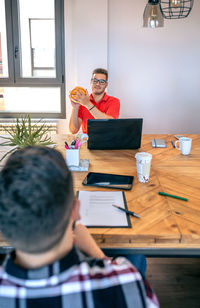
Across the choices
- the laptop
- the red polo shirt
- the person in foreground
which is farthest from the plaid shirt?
the red polo shirt

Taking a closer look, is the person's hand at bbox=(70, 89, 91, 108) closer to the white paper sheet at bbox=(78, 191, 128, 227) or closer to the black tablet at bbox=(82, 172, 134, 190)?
the black tablet at bbox=(82, 172, 134, 190)

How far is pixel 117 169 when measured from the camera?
1617 mm

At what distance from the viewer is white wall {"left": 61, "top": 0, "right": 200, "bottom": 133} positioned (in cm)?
347

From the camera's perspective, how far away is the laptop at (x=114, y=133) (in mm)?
1905

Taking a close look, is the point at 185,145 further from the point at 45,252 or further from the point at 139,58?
the point at 139,58

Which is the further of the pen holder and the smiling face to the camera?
the smiling face

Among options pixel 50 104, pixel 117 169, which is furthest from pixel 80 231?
pixel 50 104

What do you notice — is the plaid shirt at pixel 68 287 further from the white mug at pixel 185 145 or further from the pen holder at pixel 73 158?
the white mug at pixel 185 145

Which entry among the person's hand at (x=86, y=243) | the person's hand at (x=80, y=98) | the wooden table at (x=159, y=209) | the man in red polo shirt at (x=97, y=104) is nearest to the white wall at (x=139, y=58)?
the man in red polo shirt at (x=97, y=104)

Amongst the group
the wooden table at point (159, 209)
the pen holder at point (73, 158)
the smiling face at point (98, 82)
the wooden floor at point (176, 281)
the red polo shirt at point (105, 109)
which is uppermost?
the smiling face at point (98, 82)

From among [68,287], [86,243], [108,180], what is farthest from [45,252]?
[108,180]

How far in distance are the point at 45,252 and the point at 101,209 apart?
57 cm

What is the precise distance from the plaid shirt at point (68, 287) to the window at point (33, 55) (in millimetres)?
3400

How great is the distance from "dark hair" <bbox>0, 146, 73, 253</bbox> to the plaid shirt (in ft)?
0.15
